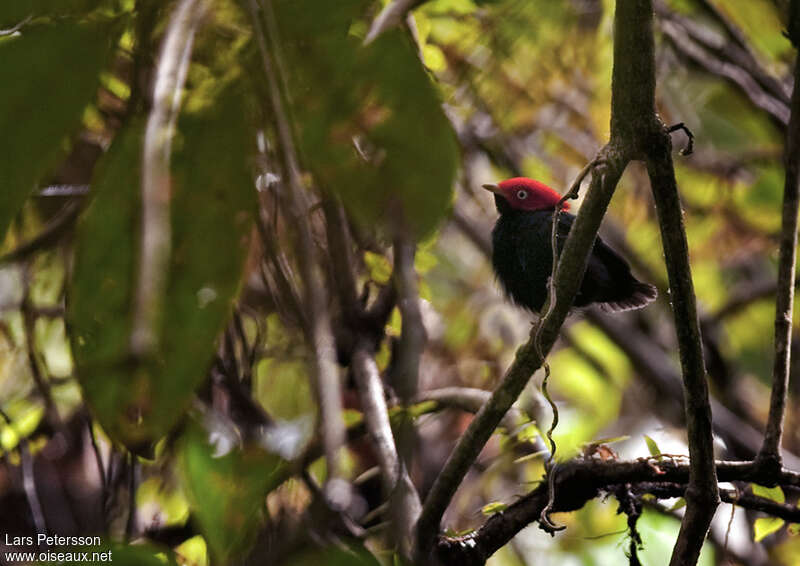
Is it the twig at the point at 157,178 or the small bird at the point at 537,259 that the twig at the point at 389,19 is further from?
the small bird at the point at 537,259

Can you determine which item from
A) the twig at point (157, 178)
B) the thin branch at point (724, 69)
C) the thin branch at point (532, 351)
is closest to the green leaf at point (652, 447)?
the thin branch at point (532, 351)

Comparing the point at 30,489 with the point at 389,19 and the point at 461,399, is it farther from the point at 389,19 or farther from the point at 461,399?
the point at 389,19

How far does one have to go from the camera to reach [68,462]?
2053mm

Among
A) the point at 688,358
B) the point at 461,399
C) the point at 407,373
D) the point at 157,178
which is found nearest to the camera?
the point at 157,178

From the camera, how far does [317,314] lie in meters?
0.77

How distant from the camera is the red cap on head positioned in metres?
2.06

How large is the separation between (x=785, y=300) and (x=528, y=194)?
2.62ft

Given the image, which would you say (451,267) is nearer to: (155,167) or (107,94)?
(107,94)

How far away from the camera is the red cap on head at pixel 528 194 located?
2.06 m

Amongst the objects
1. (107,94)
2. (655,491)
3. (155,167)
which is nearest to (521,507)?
(655,491)

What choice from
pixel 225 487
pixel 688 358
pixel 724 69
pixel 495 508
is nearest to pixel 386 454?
pixel 495 508

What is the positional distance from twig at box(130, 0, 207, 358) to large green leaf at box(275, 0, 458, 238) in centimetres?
15

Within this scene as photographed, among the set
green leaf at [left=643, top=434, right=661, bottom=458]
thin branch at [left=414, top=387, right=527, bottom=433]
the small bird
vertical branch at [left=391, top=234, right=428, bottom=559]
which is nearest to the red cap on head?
the small bird

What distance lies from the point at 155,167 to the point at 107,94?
116 centimetres
